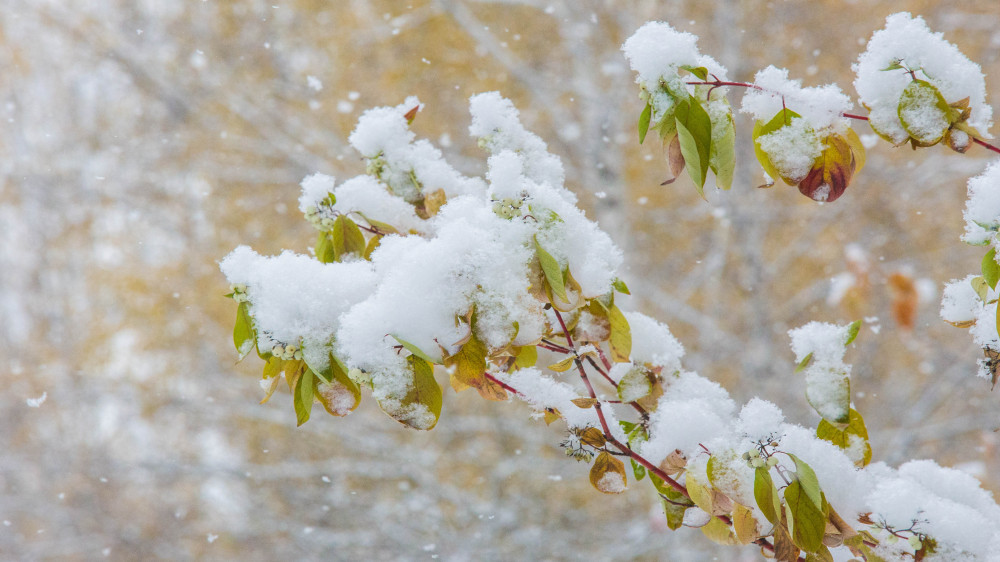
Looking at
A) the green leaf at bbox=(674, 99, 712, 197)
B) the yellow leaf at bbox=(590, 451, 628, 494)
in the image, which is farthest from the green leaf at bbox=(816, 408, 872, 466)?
the green leaf at bbox=(674, 99, 712, 197)

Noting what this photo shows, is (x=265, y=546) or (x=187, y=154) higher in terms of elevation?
(x=187, y=154)

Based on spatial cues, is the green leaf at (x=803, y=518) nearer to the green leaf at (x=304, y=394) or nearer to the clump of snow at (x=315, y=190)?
the green leaf at (x=304, y=394)

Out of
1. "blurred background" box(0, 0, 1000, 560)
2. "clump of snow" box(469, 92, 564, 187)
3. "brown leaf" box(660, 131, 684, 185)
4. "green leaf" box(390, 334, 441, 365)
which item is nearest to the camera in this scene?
"green leaf" box(390, 334, 441, 365)

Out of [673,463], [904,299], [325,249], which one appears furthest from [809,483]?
[904,299]

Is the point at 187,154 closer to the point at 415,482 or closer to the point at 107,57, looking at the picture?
the point at 107,57

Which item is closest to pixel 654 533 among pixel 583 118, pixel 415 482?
pixel 415 482

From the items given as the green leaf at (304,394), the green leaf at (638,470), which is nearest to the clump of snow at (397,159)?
the green leaf at (304,394)

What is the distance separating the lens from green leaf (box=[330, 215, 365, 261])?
777 mm

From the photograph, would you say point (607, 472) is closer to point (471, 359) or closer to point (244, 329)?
point (471, 359)

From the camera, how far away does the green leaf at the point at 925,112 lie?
1.93 ft

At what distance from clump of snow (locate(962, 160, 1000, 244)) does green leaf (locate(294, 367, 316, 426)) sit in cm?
64

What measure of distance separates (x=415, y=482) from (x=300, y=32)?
116 inches

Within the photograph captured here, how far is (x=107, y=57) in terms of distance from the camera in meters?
4.07

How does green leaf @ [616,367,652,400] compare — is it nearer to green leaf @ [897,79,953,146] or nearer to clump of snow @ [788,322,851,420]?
clump of snow @ [788,322,851,420]
